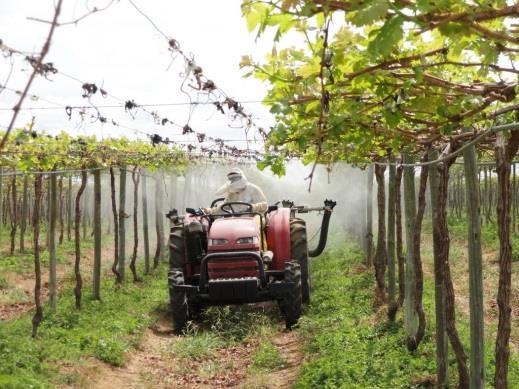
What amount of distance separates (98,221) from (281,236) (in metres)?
3.57

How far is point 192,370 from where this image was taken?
22.1ft

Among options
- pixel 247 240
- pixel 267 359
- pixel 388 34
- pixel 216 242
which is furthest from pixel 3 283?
pixel 388 34

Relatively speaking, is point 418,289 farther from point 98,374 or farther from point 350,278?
point 350,278

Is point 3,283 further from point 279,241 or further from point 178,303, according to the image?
point 279,241

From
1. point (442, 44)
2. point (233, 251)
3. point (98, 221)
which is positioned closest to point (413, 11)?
point (442, 44)

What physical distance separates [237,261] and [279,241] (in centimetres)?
86

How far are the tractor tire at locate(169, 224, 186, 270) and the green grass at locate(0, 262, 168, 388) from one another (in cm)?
91

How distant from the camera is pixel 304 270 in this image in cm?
885

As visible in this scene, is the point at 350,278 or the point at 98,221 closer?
the point at 98,221

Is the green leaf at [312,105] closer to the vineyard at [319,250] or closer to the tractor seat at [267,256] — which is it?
the vineyard at [319,250]

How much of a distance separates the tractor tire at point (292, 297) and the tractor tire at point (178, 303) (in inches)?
50.7

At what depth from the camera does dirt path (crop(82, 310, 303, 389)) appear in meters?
6.16

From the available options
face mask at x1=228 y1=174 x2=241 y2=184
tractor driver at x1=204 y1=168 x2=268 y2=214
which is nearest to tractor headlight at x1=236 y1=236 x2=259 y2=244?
tractor driver at x1=204 y1=168 x2=268 y2=214

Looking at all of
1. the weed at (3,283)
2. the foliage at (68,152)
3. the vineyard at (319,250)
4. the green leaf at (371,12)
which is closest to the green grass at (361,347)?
the vineyard at (319,250)
